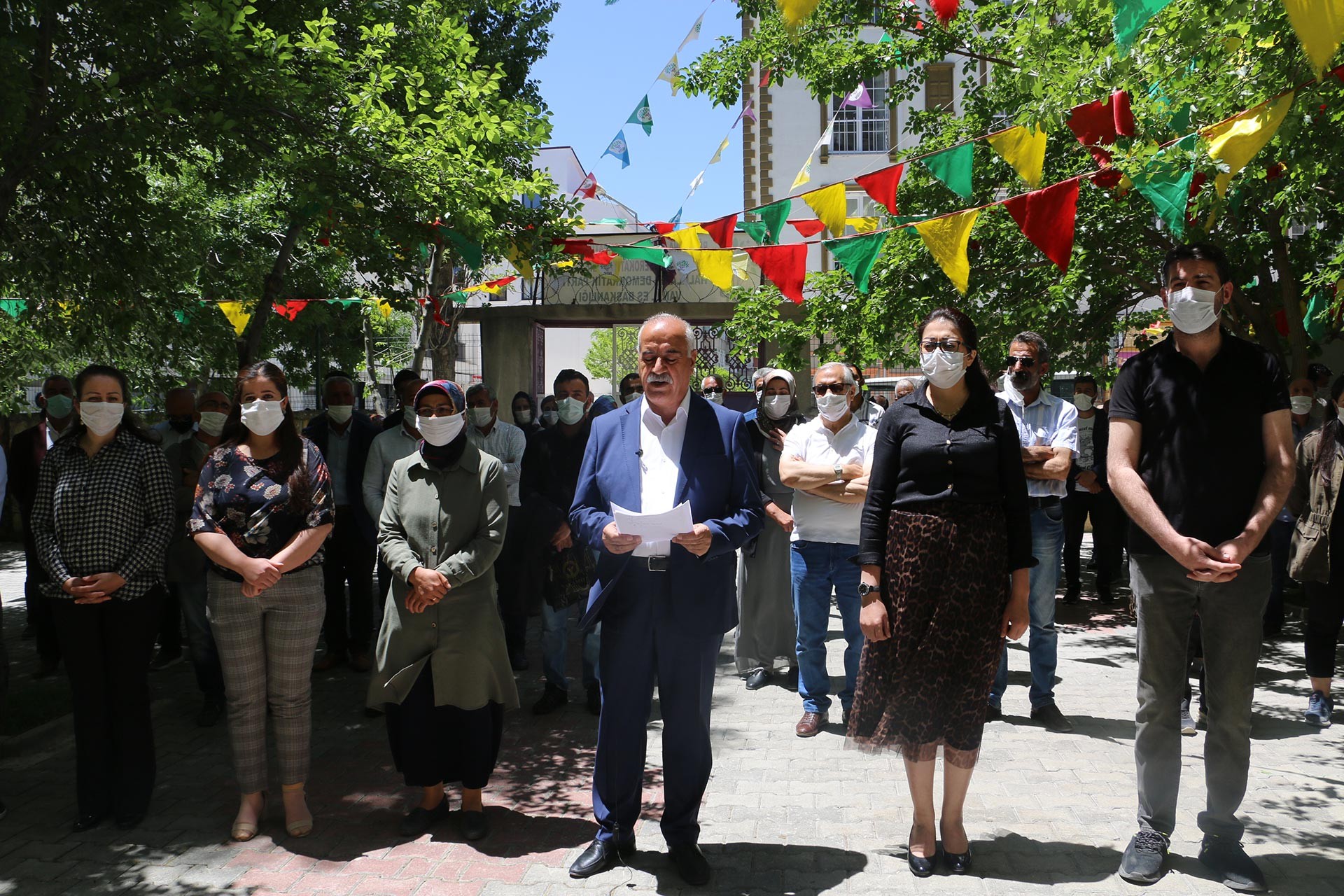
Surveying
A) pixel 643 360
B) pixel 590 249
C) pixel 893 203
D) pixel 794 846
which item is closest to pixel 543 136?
pixel 590 249

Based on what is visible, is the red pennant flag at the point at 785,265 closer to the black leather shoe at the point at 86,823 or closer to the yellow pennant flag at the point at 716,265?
the yellow pennant flag at the point at 716,265

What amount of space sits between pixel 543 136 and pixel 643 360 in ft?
12.6

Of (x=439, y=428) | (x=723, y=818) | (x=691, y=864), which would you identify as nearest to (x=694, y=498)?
(x=439, y=428)

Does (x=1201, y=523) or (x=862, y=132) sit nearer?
(x=1201, y=523)

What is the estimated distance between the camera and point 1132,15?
14.6 feet

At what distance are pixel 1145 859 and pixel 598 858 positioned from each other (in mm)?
2163

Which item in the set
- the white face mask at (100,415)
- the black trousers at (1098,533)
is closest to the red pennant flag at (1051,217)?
the black trousers at (1098,533)

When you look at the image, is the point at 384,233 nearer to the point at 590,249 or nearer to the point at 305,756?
the point at 590,249

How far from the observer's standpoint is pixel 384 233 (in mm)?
7281

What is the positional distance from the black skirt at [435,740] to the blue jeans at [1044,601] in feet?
10.4

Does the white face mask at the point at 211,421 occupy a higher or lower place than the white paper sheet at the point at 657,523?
higher

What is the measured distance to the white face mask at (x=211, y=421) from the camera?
7246mm

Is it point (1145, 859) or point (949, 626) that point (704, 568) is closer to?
point (949, 626)

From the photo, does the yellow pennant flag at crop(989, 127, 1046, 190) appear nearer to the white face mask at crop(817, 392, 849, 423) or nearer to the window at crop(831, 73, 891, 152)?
the white face mask at crop(817, 392, 849, 423)
